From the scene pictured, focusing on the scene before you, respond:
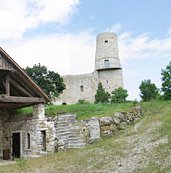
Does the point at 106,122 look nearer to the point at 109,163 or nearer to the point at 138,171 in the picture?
the point at 109,163

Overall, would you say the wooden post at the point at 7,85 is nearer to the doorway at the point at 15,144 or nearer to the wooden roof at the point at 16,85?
the wooden roof at the point at 16,85

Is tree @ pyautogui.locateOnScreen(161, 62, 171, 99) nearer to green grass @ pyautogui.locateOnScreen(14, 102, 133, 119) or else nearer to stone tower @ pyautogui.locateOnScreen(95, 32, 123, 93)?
green grass @ pyautogui.locateOnScreen(14, 102, 133, 119)

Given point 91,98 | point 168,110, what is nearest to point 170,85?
point 168,110

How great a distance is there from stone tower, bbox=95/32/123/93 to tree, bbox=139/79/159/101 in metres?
19.5

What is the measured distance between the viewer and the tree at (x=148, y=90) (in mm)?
26797

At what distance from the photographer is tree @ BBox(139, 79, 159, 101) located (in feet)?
87.9

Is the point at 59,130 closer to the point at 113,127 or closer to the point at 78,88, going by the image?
the point at 113,127

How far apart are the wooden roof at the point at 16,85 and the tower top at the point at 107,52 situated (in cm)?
2900

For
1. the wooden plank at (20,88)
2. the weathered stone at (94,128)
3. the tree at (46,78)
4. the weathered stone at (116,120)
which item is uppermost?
the tree at (46,78)

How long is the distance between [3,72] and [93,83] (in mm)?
29140

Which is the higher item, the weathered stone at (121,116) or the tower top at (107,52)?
the tower top at (107,52)

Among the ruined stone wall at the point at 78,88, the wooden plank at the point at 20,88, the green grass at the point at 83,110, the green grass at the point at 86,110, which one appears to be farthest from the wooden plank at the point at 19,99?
the ruined stone wall at the point at 78,88

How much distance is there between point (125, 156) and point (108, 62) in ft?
116

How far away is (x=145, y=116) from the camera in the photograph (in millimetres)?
20078
